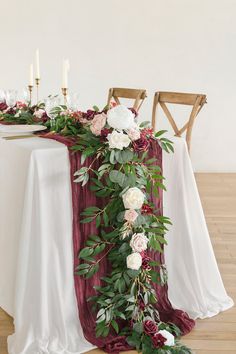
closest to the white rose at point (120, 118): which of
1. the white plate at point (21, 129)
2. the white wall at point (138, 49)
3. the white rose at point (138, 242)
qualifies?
the white rose at point (138, 242)

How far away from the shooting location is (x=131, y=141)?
2.26 meters

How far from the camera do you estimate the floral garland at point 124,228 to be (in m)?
2.20

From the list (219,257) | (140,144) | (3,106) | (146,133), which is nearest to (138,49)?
(3,106)

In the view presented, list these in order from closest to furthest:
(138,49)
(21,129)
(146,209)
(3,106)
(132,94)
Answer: (146,209)
(21,129)
(3,106)
(132,94)
(138,49)

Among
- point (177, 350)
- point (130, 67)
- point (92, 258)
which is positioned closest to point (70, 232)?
point (92, 258)

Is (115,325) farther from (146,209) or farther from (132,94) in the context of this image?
(132,94)

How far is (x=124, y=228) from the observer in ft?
7.32

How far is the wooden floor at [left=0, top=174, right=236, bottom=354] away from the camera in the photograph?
233cm

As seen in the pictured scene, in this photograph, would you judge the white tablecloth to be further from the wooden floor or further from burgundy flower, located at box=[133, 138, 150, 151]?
burgundy flower, located at box=[133, 138, 150, 151]

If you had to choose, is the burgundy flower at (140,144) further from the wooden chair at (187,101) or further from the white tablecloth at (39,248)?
the wooden chair at (187,101)

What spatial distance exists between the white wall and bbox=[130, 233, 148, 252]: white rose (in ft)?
12.4

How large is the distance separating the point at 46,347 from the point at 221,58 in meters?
4.27

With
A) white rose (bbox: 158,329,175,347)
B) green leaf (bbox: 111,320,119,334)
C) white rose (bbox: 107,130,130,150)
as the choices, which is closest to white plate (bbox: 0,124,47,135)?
white rose (bbox: 107,130,130,150)

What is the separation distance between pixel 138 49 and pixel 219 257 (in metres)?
3.06
